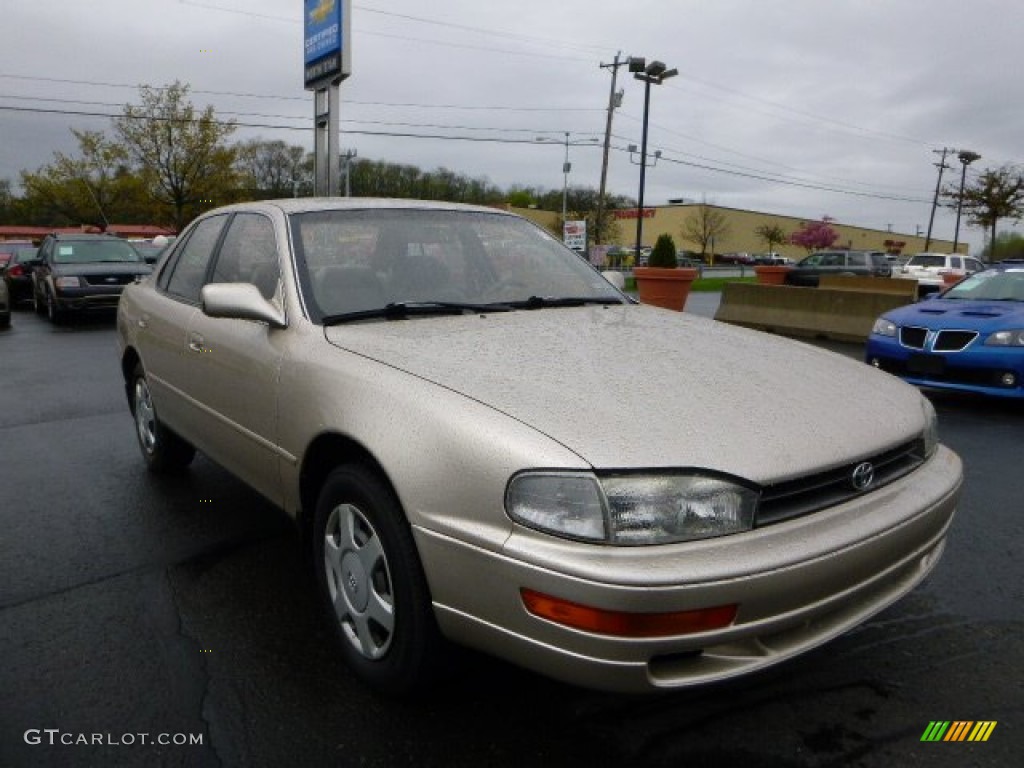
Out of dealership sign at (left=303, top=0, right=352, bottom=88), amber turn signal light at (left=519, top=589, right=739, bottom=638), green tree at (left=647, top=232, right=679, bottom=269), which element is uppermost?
A: dealership sign at (left=303, top=0, right=352, bottom=88)

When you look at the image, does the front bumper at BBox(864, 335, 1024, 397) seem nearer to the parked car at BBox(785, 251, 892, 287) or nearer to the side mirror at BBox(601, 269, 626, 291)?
the side mirror at BBox(601, 269, 626, 291)

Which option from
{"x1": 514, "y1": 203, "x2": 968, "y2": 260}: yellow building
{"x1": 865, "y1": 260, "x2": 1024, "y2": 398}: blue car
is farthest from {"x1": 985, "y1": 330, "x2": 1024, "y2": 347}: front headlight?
{"x1": 514, "y1": 203, "x2": 968, "y2": 260}: yellow building

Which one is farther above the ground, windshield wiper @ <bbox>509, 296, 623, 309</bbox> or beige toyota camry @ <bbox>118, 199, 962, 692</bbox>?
windshield wiper @ <bbox>509, 296, 623, 309</bbox>

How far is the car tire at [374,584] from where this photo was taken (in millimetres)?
2172

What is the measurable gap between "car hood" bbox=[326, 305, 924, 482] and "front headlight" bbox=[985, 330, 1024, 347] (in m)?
4.68

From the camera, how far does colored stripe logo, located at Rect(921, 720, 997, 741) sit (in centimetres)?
224

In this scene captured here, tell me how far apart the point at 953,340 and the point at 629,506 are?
6342 mm

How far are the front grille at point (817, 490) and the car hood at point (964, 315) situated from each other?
543 centimetres

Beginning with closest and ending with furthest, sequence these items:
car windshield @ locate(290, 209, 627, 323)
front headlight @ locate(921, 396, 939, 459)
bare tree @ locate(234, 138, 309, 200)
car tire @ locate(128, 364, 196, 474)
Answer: front headlight @ locate(921, 396, 939, 459), car windshield @ locate(290, 209, 627, 323), car tire @ locate(128, 364, 196, 474), bare tree @ locate(234, 138, 309, 200)

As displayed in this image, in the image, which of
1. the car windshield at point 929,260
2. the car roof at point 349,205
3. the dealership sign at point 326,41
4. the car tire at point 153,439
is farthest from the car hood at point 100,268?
the car windshield at point 929,260

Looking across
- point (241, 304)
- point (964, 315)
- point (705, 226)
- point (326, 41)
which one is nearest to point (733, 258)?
point (705, 226)

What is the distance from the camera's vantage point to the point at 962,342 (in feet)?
22.8

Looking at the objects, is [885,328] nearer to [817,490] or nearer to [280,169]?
[817,490]

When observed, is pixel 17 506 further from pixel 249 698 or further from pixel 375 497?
pixel 375 497
